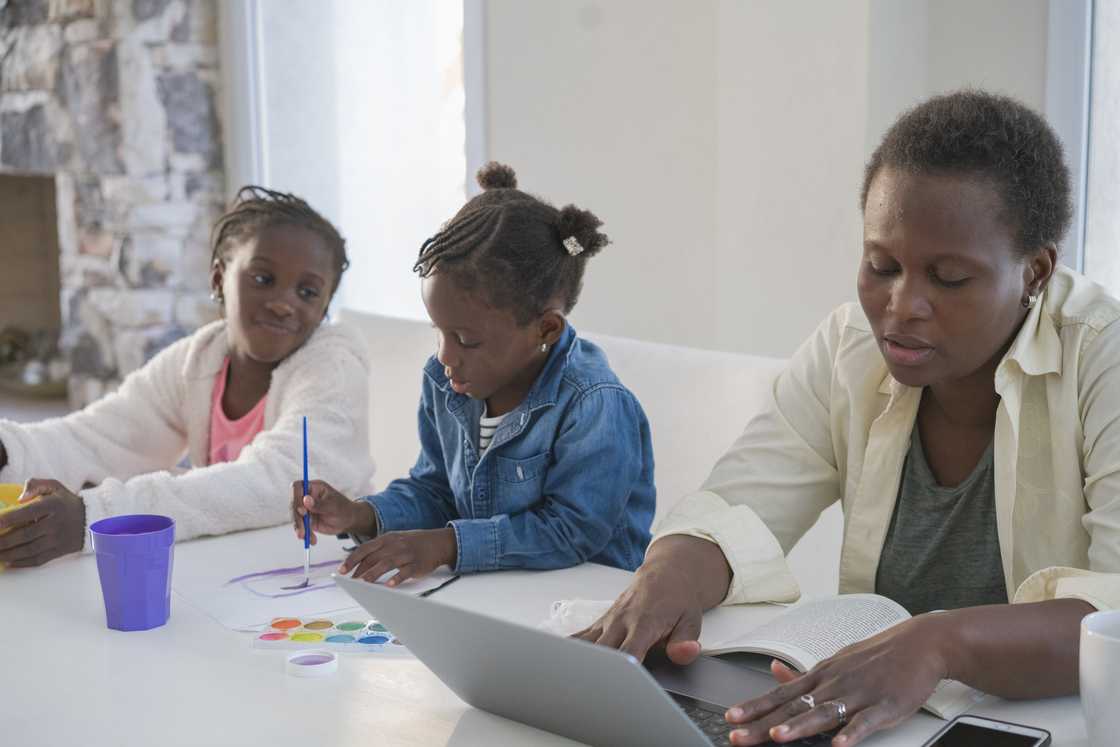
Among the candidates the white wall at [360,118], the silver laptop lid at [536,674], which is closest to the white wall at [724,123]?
the white wall at [360,118]

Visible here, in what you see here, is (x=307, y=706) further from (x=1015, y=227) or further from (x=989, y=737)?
(x=1015, y=227)

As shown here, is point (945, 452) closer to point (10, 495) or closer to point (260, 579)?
point (260, 579)

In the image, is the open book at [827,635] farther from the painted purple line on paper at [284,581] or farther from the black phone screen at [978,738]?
the painted purple line on paper at [284,581]

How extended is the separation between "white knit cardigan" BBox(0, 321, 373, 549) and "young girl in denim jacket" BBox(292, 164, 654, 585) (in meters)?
0.18

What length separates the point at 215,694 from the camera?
3.47 feet

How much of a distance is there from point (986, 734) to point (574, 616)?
414 mm

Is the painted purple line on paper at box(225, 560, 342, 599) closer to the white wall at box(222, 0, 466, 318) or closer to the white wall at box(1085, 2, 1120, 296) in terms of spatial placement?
the white wall at box(1085, 2, 1120, 296)

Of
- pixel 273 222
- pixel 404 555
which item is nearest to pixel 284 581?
pixel 404 555

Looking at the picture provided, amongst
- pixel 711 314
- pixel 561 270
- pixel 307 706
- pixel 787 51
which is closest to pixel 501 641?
pixel 307 706

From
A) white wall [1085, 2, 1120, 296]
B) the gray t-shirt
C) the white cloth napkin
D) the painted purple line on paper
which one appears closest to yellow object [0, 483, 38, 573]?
the painted purple line on paper

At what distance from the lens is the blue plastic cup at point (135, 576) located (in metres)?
1.21

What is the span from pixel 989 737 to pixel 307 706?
0.53 metres

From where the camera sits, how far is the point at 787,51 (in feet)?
8.49

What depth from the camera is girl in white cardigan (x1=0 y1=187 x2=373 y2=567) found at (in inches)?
74.4
